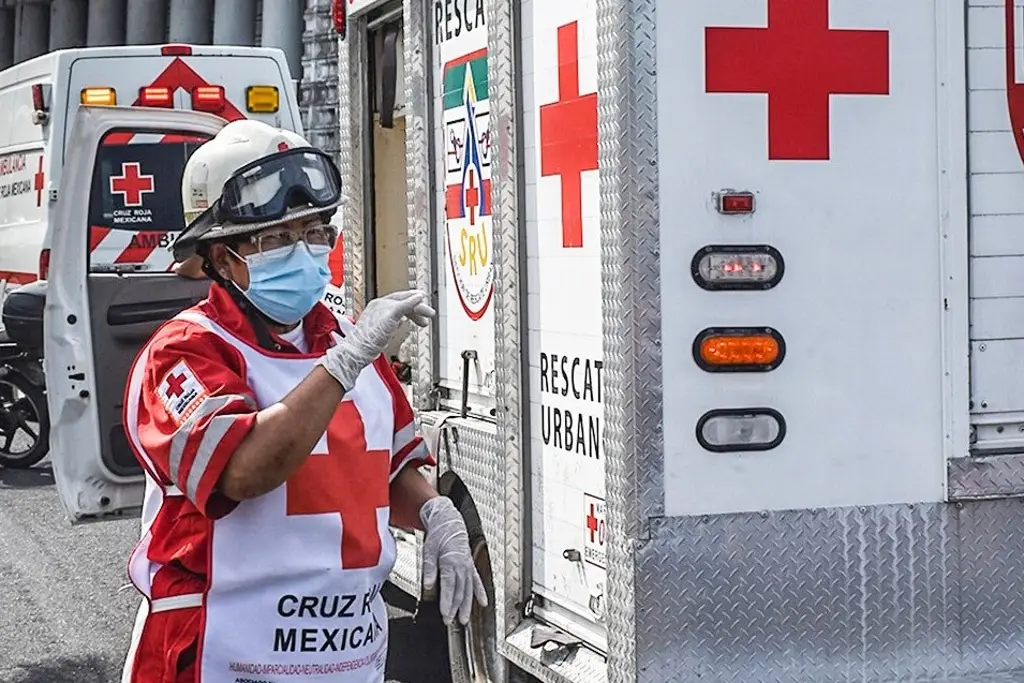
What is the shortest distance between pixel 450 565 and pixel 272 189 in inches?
31.0

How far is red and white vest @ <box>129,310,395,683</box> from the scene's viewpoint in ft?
9.80

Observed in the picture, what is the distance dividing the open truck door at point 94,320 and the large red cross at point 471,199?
1348 mm

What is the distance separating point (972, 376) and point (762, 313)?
0.55 meters

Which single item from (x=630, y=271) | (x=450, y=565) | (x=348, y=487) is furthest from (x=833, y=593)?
(x=348, y=487)

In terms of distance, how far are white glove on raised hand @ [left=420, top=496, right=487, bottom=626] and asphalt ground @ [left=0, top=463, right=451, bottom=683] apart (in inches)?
133

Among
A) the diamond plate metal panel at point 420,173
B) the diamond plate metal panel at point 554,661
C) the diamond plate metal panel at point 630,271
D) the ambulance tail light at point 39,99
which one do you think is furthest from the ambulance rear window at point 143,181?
the diamond plate metal panel at point 630,271

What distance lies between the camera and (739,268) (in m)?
3.96

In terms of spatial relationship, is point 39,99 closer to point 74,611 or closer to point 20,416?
point 20,416

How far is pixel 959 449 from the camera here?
161 inches

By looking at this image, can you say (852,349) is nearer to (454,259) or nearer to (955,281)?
(955,281)

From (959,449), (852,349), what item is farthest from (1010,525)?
(852,349)

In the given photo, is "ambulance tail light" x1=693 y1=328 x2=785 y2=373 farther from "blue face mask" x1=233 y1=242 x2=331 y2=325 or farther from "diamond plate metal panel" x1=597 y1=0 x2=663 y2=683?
"blue face mask" x1=233 y1=242 x2=331 y2=325

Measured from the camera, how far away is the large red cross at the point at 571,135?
4328 millimetres

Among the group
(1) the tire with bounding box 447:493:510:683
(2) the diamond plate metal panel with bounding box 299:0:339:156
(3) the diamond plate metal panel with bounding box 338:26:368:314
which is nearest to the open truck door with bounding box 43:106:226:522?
(3) the diamond plate metal panel with bounding box 338:26:368:314
